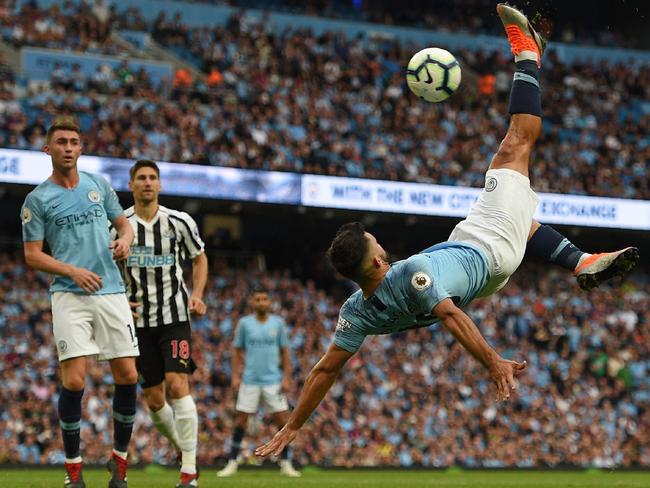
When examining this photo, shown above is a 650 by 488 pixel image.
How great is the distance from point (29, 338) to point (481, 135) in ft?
44.7

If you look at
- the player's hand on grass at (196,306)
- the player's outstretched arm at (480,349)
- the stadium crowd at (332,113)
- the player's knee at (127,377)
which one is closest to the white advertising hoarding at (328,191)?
the stadium crowd at (332,113)

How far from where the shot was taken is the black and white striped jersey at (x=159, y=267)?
981 centimetres

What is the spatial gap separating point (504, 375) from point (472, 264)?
1230 millimetres

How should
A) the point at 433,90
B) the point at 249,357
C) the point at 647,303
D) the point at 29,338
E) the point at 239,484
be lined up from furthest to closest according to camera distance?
the point at 647,303
the point at 29,338
the point at 249,357
the point at 239,484
the point at 433,90

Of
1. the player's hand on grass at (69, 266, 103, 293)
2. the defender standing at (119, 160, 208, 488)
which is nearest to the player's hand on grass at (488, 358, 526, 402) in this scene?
the player's hand on grass at (69, 266, 103, 293)

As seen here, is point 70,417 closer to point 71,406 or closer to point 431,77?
point 71,406

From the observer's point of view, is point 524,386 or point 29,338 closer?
point 29,338

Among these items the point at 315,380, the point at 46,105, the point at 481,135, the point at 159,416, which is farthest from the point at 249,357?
the point at 481,135

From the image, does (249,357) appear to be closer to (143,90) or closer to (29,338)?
(29,338)

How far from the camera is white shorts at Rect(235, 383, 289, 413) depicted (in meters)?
14.8

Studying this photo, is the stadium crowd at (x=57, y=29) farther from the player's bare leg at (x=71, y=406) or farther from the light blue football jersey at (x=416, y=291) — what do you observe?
the light blue football jersey at (x=416, y=291)

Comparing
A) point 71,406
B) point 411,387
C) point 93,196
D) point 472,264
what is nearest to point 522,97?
point 472,264

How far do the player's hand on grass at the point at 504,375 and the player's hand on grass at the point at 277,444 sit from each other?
58.4 inches

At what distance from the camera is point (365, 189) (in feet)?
81.4
